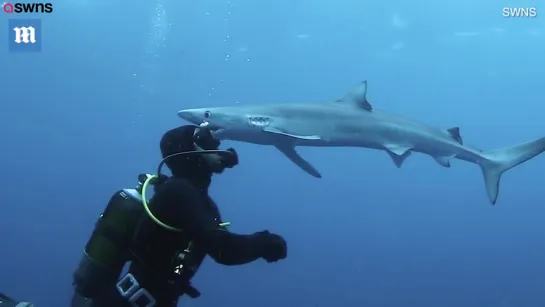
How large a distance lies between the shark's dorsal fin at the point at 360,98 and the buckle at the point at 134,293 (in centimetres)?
678

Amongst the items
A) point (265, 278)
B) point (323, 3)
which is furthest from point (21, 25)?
point (265, 278)

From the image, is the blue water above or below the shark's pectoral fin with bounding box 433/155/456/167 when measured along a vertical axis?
below

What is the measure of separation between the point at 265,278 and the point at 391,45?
18.7 metres

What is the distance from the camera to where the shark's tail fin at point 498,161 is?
9.47 meters

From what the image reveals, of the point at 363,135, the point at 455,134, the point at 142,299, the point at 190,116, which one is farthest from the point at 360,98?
the point at 142,299

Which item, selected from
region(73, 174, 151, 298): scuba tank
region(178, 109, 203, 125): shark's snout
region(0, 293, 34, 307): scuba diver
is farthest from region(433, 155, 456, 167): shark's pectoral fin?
region(0, 293, 34, 307): scuba diver

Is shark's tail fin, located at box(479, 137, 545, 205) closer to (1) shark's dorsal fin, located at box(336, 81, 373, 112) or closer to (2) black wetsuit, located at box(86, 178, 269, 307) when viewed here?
(1) shark's dorsal fin, located at box(336, 81, 373, 112)

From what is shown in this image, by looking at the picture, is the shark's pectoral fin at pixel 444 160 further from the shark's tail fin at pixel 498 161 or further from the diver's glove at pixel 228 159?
the diver's glove at pixel 228 159

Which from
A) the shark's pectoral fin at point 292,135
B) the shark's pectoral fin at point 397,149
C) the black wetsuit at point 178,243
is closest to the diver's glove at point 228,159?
the black wetsuit at point 178,243

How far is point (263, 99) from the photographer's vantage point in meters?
56.1

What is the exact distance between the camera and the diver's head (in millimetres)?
3654

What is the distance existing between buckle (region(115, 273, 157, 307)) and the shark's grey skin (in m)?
5.59

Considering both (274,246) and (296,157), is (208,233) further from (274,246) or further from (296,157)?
(296,157)

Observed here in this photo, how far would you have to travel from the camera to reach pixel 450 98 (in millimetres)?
57625
